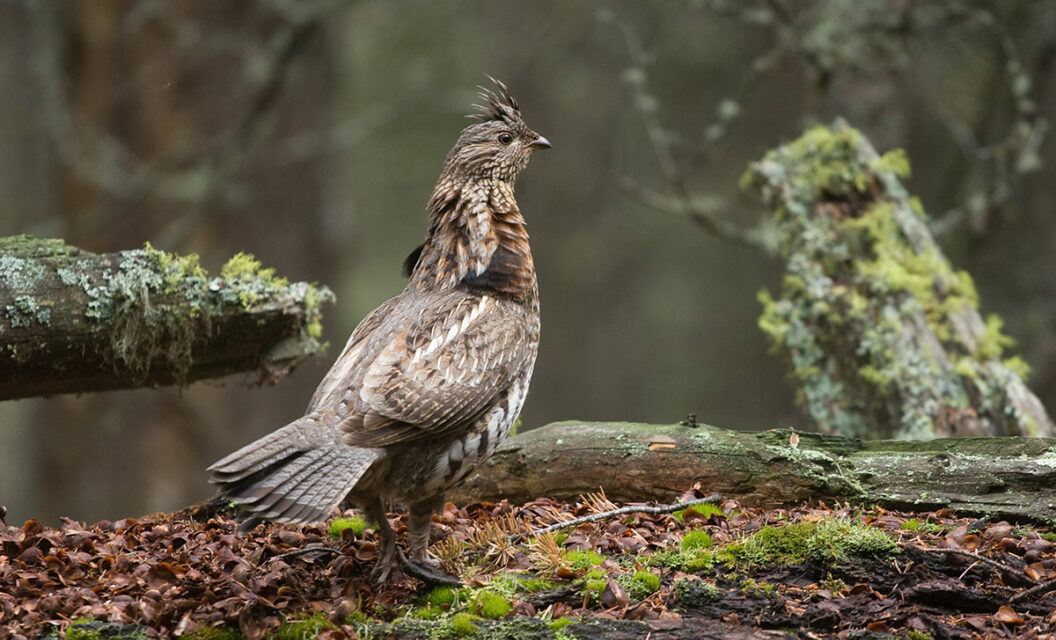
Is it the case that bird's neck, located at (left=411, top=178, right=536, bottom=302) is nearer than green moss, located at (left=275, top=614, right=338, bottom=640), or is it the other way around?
green moss, located at (left=275, top=614, right=338, bottom=640)

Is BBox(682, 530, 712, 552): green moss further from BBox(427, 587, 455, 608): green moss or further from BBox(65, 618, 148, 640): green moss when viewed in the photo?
BBox(65, 618, 148, 640): green moss

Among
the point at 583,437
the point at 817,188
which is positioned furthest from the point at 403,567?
the point at 817,188

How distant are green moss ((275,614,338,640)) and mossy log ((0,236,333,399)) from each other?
223 cm

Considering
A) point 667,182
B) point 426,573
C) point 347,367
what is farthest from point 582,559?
point 667,182

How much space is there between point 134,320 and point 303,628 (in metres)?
2.33

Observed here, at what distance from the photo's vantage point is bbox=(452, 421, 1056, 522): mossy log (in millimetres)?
4820

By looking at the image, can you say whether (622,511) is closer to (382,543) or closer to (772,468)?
(772,468)

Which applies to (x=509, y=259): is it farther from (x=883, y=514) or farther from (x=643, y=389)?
(x=643, y=389)

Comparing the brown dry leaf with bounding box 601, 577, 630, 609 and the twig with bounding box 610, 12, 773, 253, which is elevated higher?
the twig with bounding box 610, 12, 773, 253

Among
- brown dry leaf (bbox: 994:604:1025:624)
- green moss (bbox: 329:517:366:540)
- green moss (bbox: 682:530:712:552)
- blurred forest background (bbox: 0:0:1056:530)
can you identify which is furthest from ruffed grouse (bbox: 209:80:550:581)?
brown dry leaf (bbox: 994:604:1025:624)

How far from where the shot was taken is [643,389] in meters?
21.7

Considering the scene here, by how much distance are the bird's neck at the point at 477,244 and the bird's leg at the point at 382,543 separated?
1432 millimetres

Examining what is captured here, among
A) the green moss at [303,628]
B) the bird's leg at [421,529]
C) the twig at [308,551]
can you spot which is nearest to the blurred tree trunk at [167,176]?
the twig at [308,551]

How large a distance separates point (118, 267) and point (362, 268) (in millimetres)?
14791
